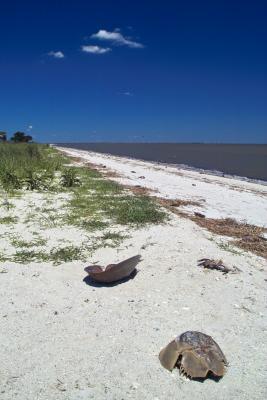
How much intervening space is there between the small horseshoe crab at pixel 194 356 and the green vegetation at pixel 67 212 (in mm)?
3154

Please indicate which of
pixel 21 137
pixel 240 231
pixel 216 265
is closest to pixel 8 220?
pixel 216 265

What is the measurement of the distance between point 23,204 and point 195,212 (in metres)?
5.10

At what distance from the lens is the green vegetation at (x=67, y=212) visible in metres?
7.29

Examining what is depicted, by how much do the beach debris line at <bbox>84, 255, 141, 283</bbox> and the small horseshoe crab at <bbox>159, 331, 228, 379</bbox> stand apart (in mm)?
1807

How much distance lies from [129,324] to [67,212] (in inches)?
238

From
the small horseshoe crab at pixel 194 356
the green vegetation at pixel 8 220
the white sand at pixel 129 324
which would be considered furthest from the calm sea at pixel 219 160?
the small horseshoe crab at pixel 194 356

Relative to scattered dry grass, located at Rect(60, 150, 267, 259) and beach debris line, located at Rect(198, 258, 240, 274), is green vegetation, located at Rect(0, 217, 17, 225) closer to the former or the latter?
scattered dry grass, located at Rect(60, 150, 267, 259)

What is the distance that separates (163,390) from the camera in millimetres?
3660

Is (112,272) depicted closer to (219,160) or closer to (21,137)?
(219,160)

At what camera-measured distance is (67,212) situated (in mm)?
10430

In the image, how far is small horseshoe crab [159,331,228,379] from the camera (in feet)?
12.6

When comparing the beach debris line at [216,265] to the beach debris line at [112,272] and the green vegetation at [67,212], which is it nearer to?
the beach debris line at [112,272]

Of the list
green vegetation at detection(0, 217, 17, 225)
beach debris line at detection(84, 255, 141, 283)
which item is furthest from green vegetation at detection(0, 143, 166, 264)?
beach debris line at detection(84, 255, 141, 283)

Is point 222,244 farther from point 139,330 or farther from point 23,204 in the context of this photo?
point 23,204
